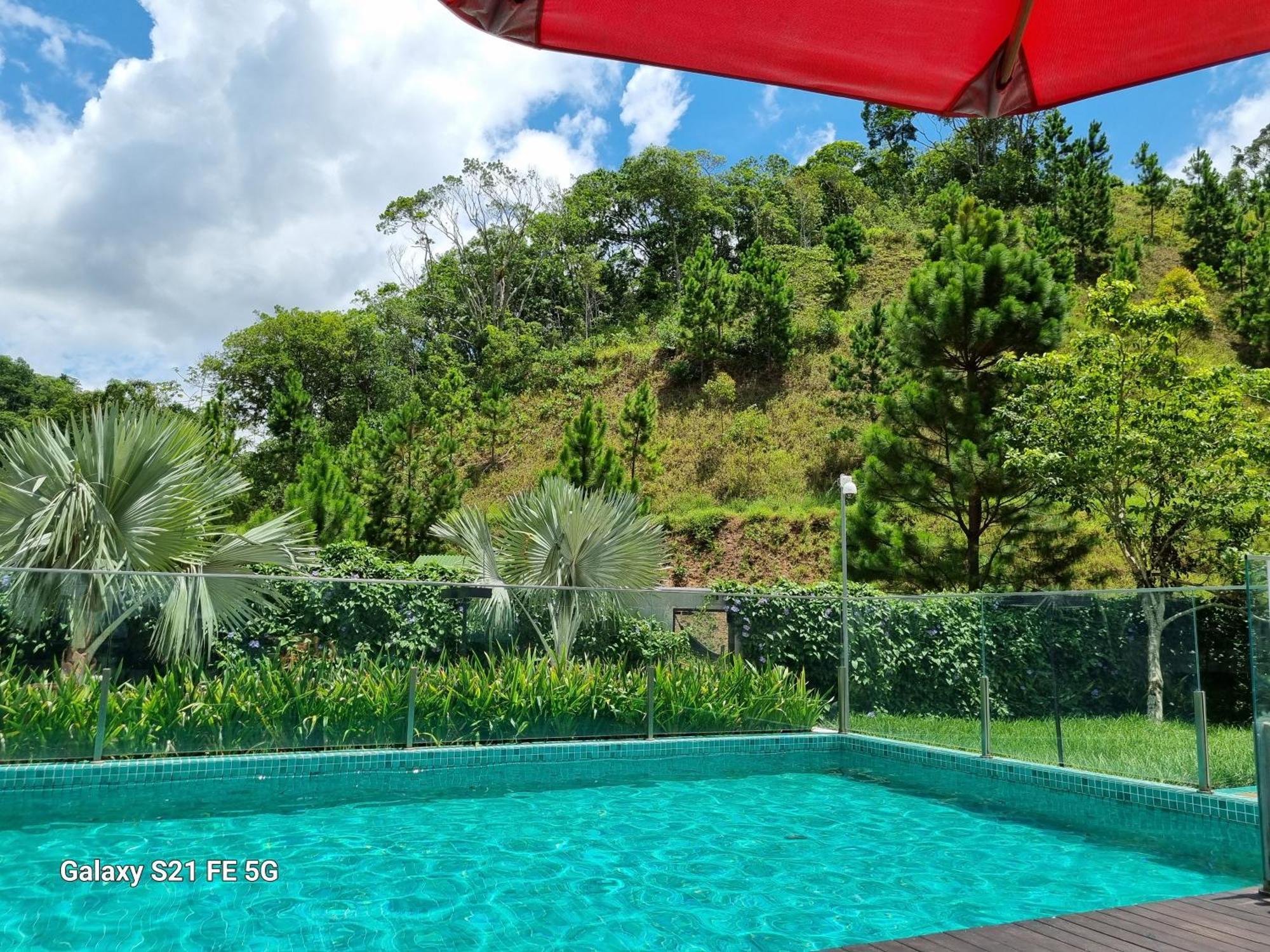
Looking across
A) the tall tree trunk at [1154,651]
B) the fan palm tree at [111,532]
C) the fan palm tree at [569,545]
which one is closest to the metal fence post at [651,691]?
the fan palm tree at [569,545]

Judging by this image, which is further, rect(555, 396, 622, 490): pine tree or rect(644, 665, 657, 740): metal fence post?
rect(555, 396, 622, 490): pine tree

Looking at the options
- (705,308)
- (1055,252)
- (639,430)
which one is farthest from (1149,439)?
(705,308)

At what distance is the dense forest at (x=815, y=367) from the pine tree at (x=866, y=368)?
78mm

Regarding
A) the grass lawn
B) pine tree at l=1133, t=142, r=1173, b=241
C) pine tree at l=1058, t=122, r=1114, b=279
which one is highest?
pine tree at l=1133, t=142, r=1173, b=241

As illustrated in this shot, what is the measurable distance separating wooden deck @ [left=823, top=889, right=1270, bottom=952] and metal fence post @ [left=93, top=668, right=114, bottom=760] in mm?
6479

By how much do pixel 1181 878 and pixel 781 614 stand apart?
5.02 m

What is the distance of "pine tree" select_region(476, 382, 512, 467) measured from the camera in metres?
26.5

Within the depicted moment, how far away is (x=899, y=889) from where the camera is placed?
17.0 ft

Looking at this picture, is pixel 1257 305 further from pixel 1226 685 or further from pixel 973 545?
pixel 1226 685

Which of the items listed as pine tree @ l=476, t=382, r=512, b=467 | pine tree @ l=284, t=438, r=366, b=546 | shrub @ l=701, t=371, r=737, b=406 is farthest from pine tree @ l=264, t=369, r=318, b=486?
shrub @ l=701, t=371, r=737, b=406

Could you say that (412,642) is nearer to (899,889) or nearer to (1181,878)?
(899,889)

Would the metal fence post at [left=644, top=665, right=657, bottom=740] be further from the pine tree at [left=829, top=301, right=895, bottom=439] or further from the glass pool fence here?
the pine tree at [left=829, top=301, right=895, bottom=439]

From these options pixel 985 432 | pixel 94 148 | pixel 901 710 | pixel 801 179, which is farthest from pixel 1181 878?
pixel 801 179

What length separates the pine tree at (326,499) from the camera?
650 inches
